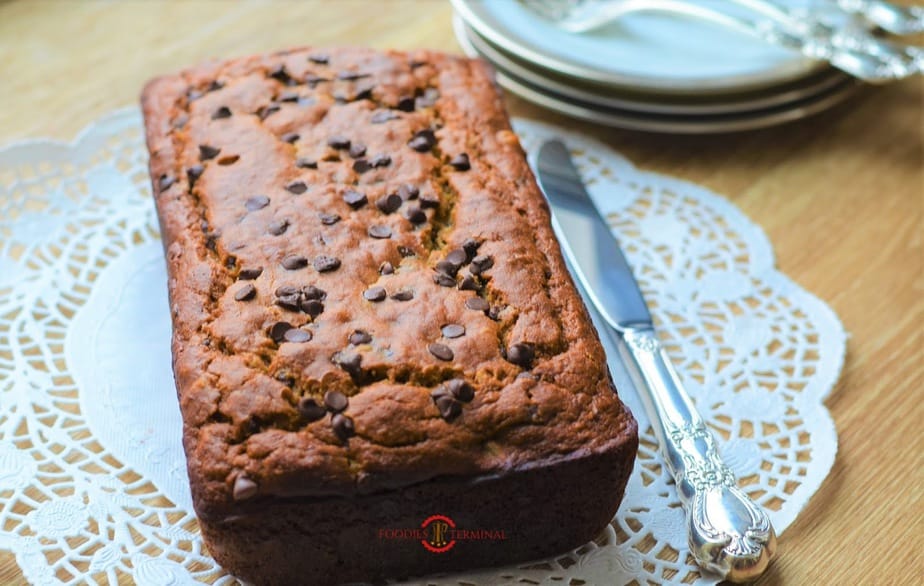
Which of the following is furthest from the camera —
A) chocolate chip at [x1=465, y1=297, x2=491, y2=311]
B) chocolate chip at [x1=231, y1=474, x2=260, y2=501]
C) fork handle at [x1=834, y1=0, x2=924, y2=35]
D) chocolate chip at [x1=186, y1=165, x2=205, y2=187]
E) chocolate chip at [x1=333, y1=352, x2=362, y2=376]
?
fork handle at [x1=834, y1=0, x2=924, y2=35]

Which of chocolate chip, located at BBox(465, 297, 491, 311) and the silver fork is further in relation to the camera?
the silver fork

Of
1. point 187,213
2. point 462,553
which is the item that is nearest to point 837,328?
point 462,553

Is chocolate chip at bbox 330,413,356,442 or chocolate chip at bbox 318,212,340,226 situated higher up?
chocolate chip at bbox 318,212,340,226

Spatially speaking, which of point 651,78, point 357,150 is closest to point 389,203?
point 357,150

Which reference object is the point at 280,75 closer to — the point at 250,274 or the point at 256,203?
the point at 256,203

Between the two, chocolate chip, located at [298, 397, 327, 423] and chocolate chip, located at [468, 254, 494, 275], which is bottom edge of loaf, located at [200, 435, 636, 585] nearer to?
chocolate chip, located at [298, 397, 327, 423]

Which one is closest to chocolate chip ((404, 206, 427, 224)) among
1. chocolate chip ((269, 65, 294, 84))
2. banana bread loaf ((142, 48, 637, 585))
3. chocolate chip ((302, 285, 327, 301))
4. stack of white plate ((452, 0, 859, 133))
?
banana bread loaf ((142, 48, 637, 585))
